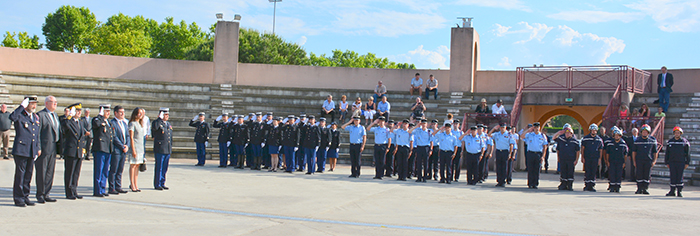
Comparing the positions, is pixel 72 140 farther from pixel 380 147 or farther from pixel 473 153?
pixel 473 153

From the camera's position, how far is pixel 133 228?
6.85 m

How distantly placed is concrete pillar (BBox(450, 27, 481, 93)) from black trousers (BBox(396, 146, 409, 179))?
10.4m

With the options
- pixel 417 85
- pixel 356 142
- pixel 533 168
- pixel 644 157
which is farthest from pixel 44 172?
pixel 417 85

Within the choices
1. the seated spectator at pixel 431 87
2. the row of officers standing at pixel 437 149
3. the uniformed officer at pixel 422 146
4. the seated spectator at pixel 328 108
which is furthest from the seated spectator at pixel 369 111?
the uniformed officer at pixel 422 146

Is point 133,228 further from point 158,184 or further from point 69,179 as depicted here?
point 158,184

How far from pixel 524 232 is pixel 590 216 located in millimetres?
2244

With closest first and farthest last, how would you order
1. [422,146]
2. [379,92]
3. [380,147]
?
[422,146] → [380,147] → [379,92]

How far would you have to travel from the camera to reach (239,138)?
55.9ft

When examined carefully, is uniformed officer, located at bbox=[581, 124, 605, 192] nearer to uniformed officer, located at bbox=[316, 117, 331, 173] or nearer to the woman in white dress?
uniformed officer, located at bbox=[316, 117, 331, 173]

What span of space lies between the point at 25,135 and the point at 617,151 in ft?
41.6

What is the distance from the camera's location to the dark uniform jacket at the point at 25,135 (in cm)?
820

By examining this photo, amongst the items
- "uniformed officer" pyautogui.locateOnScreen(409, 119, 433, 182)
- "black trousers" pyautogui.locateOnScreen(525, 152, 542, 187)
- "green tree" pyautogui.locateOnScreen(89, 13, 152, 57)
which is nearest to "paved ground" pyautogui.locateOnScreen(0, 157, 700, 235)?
"black trousers" pyautogui.locateOnScreen(525, 152, 542, 187)

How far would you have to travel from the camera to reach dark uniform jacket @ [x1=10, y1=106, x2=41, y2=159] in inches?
323

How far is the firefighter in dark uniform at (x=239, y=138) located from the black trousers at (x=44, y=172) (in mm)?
8160
